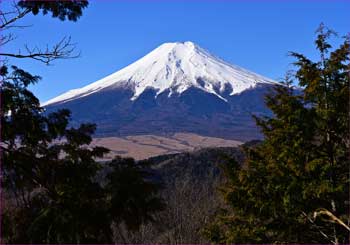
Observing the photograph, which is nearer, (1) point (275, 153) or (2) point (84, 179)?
(2) point (84, 179)

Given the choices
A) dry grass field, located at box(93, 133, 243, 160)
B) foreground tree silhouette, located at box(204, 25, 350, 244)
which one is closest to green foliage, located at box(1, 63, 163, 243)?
foreground tree silhouette, located at box(204, 25, 350, 244)

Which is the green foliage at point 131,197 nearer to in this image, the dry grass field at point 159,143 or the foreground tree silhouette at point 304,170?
the foreground tree silhouette at point 304,170

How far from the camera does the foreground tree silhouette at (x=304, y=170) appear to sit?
455 inches

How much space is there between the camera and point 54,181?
8.76 metres

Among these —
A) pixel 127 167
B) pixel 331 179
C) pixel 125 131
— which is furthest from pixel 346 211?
pixel 125 131

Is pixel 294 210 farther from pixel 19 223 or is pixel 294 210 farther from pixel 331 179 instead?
pixel 19 223

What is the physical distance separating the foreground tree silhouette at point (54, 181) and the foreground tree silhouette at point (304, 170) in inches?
154

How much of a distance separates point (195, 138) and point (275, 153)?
5313 inches

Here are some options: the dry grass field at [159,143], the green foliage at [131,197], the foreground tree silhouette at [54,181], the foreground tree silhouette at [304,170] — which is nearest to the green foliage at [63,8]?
Answer: the foreground tree silhouette at [54,181]

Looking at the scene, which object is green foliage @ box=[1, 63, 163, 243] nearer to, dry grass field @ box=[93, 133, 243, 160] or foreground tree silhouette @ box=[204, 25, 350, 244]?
foreground tree silhouette @ box=[204, 25, 350, 244]

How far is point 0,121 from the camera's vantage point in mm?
8406

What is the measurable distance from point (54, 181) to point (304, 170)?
540cm

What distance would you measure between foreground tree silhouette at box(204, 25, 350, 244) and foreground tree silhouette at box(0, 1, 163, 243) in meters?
3.90

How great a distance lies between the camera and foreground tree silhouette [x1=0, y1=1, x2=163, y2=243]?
27.4 feet
